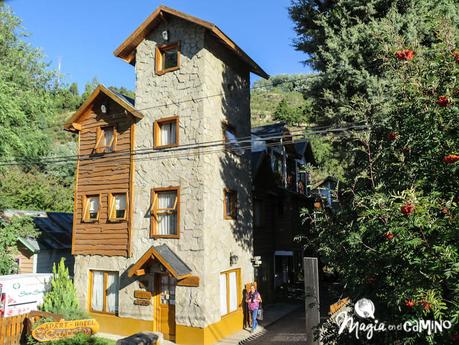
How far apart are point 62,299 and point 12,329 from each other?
197 centimetres

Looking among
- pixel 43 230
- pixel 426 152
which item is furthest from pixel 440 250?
pixel 43 230

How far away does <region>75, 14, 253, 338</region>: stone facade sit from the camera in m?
14.5

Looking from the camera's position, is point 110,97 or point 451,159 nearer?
point 451,159

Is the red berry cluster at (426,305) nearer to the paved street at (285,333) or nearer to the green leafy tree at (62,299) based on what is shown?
the paved street at (285,333)

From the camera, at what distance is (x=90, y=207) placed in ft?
58.0

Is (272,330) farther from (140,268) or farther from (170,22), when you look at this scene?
(170,22)

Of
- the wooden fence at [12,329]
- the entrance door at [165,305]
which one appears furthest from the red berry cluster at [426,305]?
the wooden fence at [12,329]

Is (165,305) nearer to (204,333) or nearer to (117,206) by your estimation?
(204,333)

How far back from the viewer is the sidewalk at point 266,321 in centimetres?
1464

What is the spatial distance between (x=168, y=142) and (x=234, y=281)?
660cm

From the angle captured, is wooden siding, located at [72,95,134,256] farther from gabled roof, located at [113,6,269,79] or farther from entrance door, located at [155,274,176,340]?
gabled roof, located at [113,6,269,79]

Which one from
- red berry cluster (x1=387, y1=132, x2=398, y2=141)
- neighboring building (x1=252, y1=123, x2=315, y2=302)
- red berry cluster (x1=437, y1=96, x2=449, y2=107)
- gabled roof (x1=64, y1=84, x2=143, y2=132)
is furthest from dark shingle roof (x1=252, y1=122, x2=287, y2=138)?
red berry cluster (x1=437, y1=96, x2=449, y2=107)

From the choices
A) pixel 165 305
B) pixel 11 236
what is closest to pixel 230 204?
pixel 165 305

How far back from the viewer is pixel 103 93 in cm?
1762
